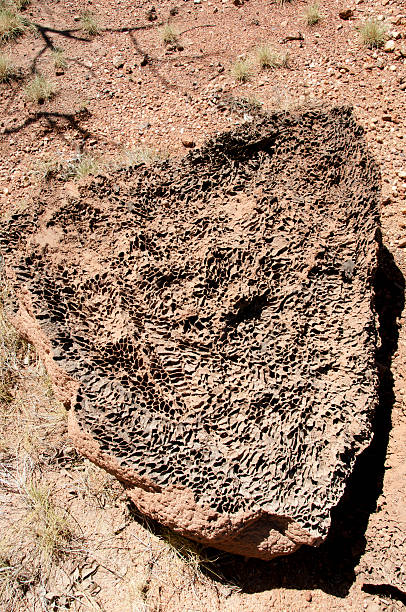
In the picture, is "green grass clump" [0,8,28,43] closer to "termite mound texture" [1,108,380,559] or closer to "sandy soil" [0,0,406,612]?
"sandy soil" [0,0,406,612]

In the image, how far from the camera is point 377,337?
6.47 ft

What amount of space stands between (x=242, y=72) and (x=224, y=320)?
2.76 meters

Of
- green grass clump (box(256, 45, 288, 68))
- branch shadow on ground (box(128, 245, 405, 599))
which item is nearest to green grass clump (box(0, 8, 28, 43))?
green grass clump (box(256, 45, 288, 68))

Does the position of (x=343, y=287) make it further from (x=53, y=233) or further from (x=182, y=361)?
(x=53, y=233)

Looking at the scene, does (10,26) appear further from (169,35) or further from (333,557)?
(333,557)

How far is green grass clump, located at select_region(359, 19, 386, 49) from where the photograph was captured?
3689 mm

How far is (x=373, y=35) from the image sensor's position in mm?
3697

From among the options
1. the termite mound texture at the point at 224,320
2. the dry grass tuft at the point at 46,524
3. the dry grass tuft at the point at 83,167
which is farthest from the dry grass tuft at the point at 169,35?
the dry grass tuft at the point at 46,524

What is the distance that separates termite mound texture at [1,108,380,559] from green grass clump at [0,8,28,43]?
A: 340 centimetres

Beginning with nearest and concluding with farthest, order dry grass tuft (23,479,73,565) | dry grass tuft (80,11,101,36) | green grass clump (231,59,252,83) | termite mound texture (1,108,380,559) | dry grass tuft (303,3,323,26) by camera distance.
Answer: termite mound texture (1,108,380,559), dry grass tuft (23,479,73,565), green grass clump (231,59,252,83), dry grass tuft (303,3,323,26), dry grass tuft (80,11,101,36)

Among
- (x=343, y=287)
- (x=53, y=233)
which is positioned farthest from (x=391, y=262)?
(x=53, y=233)

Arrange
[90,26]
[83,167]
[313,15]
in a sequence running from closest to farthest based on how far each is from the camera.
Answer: [83,167] → [313,15] → [90,26]

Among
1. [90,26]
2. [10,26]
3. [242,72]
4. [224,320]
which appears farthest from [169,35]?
[224,320]

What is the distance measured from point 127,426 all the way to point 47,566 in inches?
34.3
